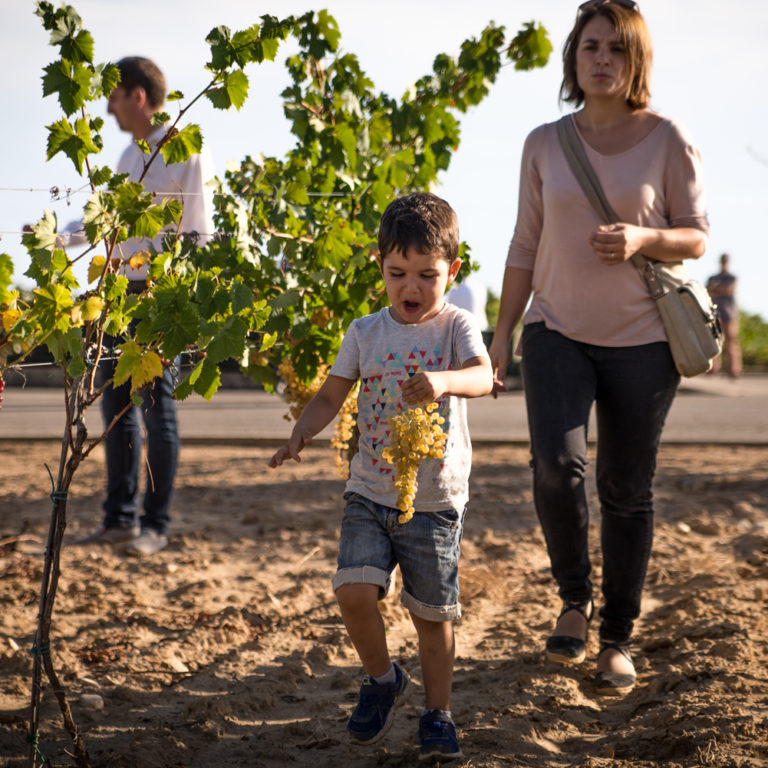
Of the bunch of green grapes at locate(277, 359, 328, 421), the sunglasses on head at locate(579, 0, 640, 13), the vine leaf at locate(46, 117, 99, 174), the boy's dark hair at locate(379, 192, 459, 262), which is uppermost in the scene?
the sunglasses on head at locate(579, 0, 640, 13)

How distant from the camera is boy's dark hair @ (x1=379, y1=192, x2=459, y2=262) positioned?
2.42 m

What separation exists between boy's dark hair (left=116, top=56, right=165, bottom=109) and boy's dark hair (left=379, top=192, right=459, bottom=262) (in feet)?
7.70

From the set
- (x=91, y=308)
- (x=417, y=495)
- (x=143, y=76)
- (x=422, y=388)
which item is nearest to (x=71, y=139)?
(x=91, y=308)

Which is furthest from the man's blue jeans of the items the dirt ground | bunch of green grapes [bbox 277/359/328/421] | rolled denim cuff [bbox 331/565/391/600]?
rolled denim cuff [bbox 331/565/391/600]

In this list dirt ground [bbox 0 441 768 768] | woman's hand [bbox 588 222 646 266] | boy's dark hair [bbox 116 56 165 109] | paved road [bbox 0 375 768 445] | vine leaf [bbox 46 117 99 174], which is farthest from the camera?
paved road [bbox 0 375 768 445]

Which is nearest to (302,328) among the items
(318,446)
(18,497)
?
(18,497)

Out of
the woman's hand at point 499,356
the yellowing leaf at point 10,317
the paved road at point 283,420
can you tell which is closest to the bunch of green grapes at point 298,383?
the woman's hand at point 499,356

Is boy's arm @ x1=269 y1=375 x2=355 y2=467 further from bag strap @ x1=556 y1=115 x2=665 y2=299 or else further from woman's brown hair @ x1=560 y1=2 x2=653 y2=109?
woman's brown hair @ x1=560 y1=2 x2=653 y2=109

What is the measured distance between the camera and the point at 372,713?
245 cm

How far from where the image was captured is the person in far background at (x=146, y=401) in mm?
4176

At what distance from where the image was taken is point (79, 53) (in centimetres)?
208

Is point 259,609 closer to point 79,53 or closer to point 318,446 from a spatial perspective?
point 79,53

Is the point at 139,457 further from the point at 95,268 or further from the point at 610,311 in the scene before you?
the point at 610,311

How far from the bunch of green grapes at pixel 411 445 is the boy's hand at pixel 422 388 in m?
0.09
